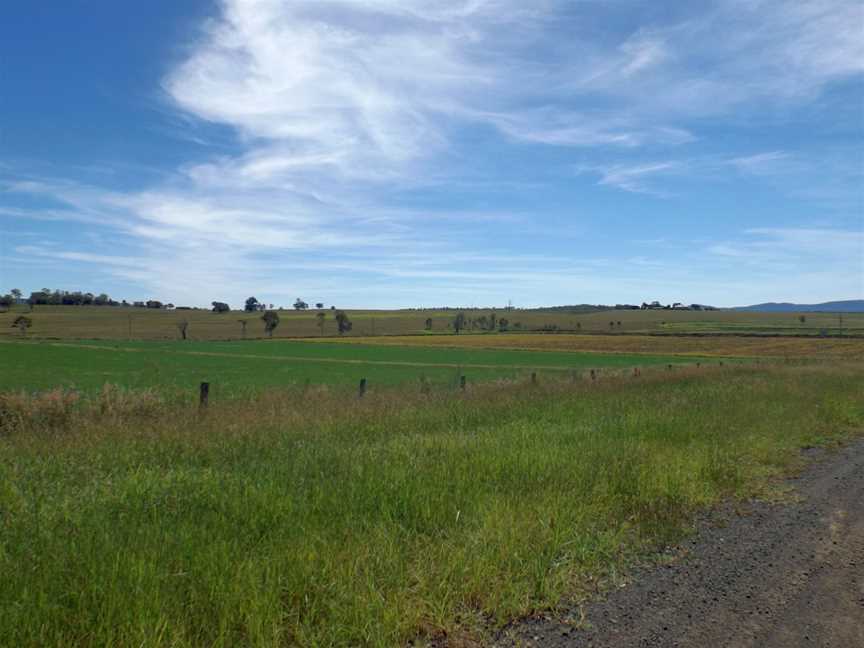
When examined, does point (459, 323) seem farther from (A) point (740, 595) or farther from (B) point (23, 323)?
(A) point (740, 595)

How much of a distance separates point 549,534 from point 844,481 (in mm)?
6027

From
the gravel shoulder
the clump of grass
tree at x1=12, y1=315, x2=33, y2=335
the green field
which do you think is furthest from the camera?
tree at x1=12, y1=315, x2=33, y2=335

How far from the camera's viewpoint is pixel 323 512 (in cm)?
605

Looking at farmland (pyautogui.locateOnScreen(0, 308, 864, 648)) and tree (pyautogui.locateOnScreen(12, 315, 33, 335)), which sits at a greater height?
tree (pyautogui.locateOnScreen(12, 315, 33, 335))

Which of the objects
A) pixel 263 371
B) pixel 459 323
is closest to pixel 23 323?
pixel 459 323

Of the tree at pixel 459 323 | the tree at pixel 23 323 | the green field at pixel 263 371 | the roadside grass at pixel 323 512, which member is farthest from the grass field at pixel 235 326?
the roadside grass at pixel 323 512

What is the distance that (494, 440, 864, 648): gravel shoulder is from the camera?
443 cm

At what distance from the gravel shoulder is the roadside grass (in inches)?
12.9

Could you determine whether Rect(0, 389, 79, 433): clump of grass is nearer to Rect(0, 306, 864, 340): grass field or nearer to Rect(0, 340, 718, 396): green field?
Rect(0, 340, 718, 396): green field

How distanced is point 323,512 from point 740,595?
360cm

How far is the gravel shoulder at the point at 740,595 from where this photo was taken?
14.5ft

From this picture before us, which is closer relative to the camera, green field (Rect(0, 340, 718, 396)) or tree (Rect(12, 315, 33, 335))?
green field (Rect(0, 340, 718, 396))

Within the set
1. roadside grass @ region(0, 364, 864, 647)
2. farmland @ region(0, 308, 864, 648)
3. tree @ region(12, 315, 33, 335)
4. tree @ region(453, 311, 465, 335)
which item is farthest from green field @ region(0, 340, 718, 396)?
tree @ region(453, 311, 465, 335)

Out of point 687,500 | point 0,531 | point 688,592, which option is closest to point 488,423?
point 687,500
